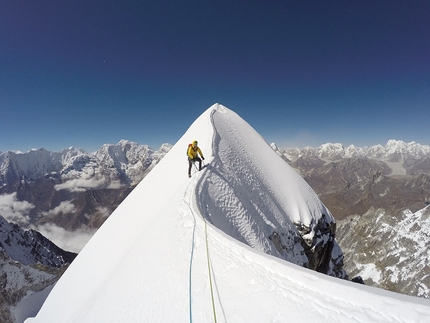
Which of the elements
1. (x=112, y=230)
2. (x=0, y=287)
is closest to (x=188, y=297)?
Result: (x=112, y=230)

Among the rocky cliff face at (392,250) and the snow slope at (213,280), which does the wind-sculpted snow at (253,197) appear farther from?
the rocky cliff face at (392,250)

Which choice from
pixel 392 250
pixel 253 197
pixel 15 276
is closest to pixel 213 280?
pixel 253 197

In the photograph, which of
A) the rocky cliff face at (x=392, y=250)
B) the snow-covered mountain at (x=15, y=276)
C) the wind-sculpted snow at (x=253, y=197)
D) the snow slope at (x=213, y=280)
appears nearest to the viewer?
the snow slope at (x=213, y=280)

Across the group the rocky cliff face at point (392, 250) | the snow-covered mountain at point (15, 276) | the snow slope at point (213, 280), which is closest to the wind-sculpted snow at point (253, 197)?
the snow slope at point (213, 280)

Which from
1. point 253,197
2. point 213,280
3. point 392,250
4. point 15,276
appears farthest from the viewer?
point 392,250

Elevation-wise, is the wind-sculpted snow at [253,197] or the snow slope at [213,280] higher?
the wind-sculpted snow at [253,197]

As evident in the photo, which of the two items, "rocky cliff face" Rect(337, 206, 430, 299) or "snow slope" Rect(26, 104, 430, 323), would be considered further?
"rocky cliff face" Rect(337, 206, 430, 299)

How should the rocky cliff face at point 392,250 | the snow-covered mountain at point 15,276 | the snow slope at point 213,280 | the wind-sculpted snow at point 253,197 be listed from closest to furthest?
the snow slope at point 213,280 → the wind-sculpted snow at point 253,197 → the snow-covered mountain at point 15,276 → the rocky cliff face at point 392,250

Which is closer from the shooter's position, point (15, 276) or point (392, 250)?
point (15, 276)

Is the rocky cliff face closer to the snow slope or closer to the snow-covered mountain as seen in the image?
the snow slope

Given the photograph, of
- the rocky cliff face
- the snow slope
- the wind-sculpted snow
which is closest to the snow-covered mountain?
the snow slope

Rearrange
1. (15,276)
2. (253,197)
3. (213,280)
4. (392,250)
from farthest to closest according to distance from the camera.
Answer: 1. (392,250)
2. (15,276)
3. (253,197)
4. (213,280)

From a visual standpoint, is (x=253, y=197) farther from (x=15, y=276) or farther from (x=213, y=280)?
(x=15, y=276)
